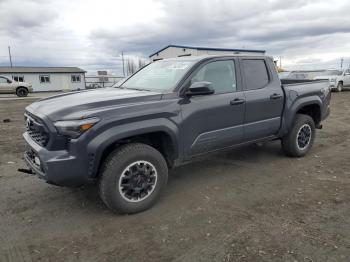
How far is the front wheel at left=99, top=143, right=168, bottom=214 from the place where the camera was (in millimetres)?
3533

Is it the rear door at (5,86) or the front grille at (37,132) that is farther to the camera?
the rear door at (5,86)

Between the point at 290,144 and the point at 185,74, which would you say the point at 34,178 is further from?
the point at 290,144

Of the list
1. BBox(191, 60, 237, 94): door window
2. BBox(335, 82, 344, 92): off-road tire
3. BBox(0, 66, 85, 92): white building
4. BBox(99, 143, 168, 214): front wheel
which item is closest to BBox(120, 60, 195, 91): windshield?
BBox(191, 60, 237, 94): door window

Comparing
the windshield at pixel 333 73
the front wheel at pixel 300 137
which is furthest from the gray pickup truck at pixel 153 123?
the windshield at pixel 333 73

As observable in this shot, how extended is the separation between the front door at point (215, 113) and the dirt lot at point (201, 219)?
66 centimetres

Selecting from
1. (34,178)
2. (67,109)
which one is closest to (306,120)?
(67,109)

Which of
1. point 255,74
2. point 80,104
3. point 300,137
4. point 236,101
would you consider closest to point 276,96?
point 255,74

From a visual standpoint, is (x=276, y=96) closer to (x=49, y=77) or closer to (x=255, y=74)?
(x=255, y=74)

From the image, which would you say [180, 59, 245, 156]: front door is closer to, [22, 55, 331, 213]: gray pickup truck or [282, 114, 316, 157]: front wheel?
[22, 55, 331, 213]: gray pickup truck

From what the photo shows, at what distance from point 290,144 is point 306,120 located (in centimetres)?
54

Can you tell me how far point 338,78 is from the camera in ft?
74.7

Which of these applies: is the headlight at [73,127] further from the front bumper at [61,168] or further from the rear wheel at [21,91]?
the rear wheel at [21,91]

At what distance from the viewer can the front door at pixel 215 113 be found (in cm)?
414

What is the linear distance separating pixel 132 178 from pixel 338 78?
22.8 metres
